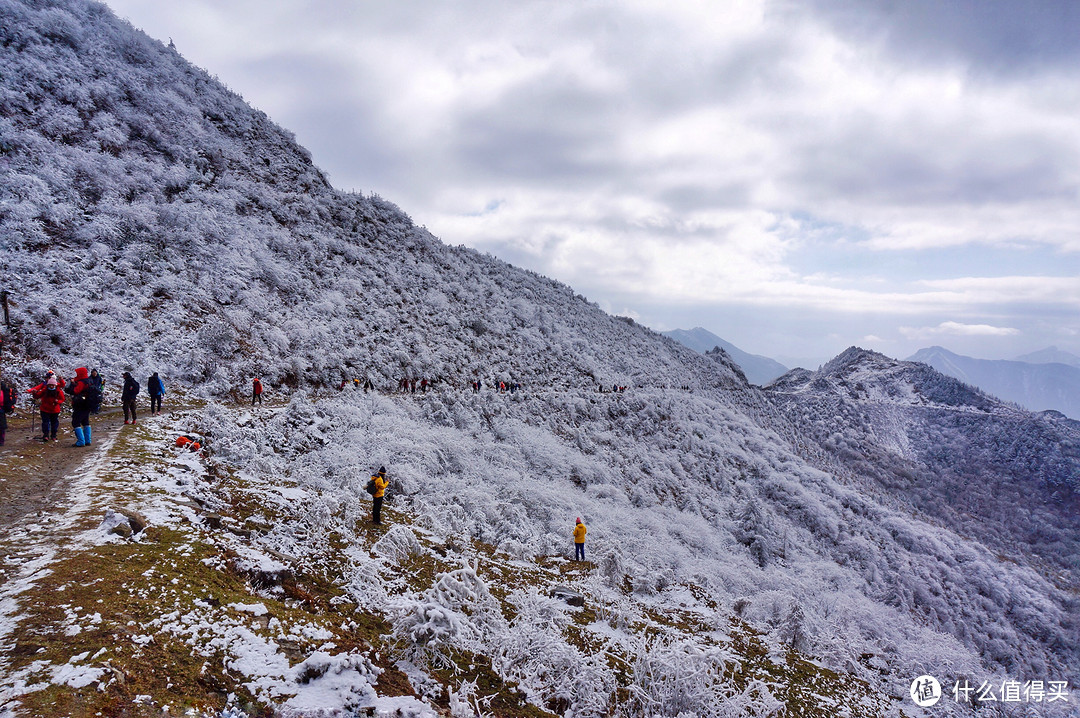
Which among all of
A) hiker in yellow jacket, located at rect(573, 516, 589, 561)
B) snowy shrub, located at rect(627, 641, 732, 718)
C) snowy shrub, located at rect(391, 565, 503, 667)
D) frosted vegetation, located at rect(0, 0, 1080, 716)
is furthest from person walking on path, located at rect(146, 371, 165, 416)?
snowy shrub, located at rect(627, 641, 732, 718)

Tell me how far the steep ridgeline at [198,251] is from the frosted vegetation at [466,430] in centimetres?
15

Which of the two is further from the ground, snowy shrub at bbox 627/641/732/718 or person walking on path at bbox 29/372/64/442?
person walking on path at bbox 29/372/64/442

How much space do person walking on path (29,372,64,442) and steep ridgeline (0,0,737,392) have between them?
7.12 meters

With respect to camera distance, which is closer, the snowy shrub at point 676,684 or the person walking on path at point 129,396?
the snowy shrub at point 676,684

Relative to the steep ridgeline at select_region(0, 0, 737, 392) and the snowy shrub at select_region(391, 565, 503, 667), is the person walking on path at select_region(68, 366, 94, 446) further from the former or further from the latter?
the snowy shrub at select_region(391, 565, 503, 667)

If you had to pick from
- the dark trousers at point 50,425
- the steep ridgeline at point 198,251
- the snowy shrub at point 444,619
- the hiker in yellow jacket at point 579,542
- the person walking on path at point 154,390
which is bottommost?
the hiker in yellow jacket at point 579,542

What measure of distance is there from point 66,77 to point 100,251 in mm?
16045

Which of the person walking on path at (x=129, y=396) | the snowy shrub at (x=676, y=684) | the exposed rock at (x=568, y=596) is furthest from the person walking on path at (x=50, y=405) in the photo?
the snowy shrub at (x=676, y=684)

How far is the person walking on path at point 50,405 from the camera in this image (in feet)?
39.3

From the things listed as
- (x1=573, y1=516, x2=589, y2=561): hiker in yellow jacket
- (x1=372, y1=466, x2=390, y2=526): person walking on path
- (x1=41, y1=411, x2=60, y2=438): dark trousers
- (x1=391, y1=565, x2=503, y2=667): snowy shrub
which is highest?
(x1=41, y1=411, x2=60, y2=438): dark trousers

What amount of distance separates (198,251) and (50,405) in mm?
17643

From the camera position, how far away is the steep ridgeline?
20.8 metres

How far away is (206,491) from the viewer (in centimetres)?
1073

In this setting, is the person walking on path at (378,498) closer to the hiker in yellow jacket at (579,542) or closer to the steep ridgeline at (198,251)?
the hiker in yellow jacket at (579,542)
